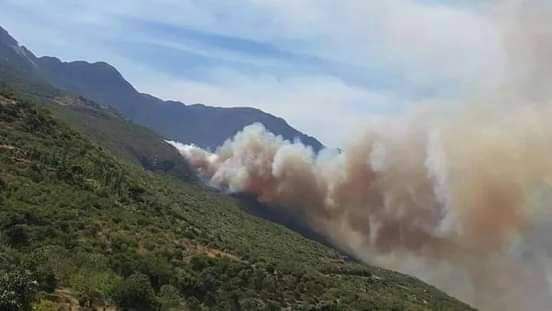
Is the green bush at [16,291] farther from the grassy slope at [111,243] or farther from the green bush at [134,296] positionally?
the green bush at [134,296]

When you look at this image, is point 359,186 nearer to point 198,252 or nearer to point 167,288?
point 198,252

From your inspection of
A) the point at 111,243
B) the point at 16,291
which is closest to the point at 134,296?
the point at 16,291

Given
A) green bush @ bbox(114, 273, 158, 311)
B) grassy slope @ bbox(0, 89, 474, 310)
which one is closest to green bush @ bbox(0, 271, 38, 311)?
grassy slope @ bbox(0, 89, 474, 310)

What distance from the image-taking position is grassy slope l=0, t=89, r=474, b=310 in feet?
114

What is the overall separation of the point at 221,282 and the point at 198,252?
7.78m

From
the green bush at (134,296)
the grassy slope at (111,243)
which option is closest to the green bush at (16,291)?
the grassy slope at (111,243)

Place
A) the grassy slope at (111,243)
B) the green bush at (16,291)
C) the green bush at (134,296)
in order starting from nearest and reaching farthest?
the green bush at (16,291) → the green bush at (134,296) → the grassy slope at (111,243)

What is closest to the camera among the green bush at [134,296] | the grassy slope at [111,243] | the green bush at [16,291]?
the green bush at [16,291]

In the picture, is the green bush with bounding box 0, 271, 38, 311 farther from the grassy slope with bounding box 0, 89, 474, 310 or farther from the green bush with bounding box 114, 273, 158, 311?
the green bush with bounding box 114, 273, 158, 311

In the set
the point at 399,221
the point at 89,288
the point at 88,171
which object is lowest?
the point at 89,288

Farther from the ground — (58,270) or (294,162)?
(294,162)

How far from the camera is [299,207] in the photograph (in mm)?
165625

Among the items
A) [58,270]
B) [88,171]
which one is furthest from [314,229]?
[58,270]

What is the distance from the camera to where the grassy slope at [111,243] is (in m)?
34.7
